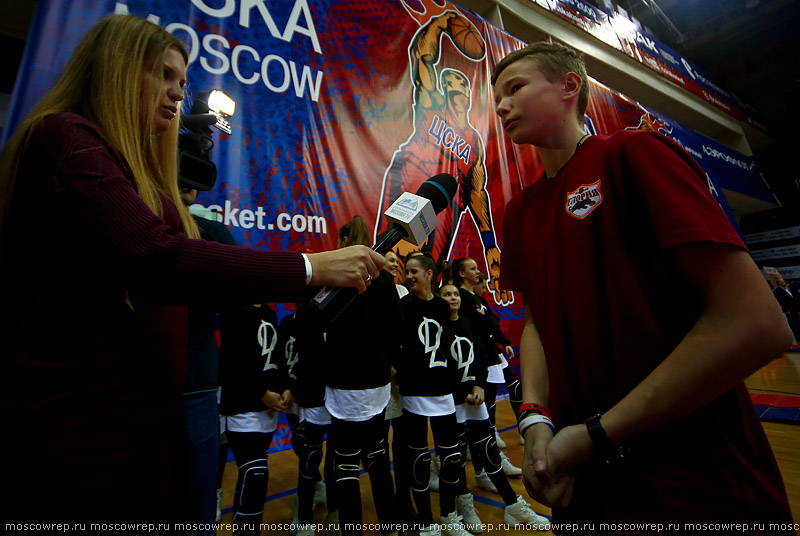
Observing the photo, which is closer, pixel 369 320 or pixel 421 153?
pixel 369 320

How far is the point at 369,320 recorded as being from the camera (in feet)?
6.38

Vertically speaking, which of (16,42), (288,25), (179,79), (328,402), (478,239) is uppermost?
(16,42)

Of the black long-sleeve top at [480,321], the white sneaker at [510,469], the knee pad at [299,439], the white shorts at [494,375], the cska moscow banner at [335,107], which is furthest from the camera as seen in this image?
the cska moscow banner at [335,107]

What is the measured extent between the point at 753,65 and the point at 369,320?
14629mm

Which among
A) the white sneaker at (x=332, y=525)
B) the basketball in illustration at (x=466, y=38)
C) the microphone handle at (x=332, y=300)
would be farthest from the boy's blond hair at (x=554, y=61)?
the basketball in illustration at (x=466, y=38)

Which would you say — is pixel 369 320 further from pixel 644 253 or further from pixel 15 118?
pixel 15 118

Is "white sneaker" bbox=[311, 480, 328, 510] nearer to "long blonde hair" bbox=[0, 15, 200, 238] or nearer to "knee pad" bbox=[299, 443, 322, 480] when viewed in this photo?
"knee pad" bbox=[299, 443, 322, 480]

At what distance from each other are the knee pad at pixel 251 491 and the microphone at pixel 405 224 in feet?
4.51

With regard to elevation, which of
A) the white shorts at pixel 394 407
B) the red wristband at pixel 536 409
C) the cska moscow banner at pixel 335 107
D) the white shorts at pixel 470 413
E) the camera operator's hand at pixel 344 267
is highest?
the cska moscow banner at pixel 335 107

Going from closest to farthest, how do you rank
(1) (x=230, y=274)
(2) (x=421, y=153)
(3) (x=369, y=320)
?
(1) (x=230, y=274) < (3) (x=369, y=320) < (2) (x=421, y=153)

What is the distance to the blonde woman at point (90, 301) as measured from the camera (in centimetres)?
53

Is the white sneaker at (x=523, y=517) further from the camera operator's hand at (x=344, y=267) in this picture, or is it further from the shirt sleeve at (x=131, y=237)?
the shirt sleeve at (x=131, y=237)

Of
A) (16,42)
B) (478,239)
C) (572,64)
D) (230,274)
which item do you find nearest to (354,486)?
(230,274)

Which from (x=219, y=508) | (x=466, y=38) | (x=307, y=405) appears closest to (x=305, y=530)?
(x=307, y=405)
